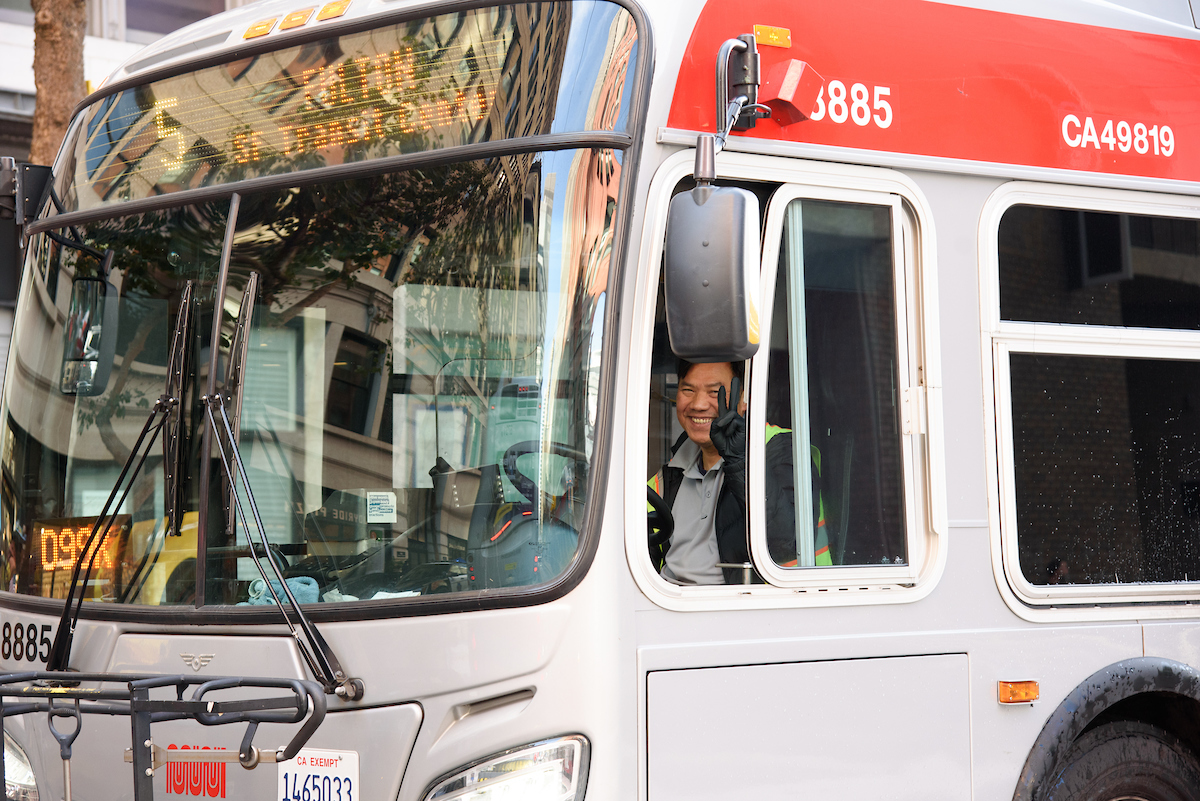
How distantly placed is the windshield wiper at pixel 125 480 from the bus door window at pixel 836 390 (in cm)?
155

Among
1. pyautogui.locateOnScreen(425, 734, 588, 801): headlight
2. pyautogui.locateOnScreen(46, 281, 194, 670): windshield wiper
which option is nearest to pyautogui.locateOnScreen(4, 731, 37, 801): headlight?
pyautogui.locateOnScreen(46, 281, 194, 670): windshield wiper

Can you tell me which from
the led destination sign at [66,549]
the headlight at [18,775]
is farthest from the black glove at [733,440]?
the headlight at [18,775]

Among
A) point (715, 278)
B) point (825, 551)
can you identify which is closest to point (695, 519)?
point (825, 551)

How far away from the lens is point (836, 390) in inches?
126

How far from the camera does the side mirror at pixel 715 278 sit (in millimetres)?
2709

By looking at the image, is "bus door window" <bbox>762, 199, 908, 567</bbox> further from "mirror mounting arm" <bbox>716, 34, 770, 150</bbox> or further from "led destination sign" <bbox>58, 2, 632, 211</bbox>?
"led destination sign" <bbox>58, 2, 632, 211</bbox>

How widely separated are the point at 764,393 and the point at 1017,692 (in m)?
1.12

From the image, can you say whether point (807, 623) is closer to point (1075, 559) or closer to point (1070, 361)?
point (1075, 559)

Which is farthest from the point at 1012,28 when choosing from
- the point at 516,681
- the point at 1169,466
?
the point at 516,681

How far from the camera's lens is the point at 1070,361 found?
354cm

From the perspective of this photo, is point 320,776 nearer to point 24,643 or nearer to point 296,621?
point 296,621

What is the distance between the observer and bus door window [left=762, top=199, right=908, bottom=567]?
123 inches

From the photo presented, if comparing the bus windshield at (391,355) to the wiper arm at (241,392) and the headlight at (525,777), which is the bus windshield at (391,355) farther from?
the headlight at (525,777)

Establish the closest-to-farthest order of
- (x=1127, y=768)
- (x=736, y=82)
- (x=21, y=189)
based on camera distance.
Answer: (x=736, y=82)
(x=1127, y=768)
(x=21, y=189)
